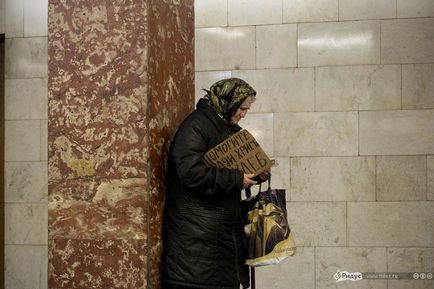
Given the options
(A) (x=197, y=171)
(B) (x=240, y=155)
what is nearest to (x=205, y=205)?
(A) (x=197, y=171)

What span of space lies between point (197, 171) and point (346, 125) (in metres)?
2.83

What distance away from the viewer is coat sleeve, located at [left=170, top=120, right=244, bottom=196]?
316cm

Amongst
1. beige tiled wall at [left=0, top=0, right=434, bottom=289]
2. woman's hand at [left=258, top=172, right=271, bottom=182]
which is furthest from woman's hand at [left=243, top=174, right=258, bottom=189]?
beige tiled wall at [left=0, top=0, right=434, bottom=289]

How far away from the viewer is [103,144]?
3.22 m

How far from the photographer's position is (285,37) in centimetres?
573

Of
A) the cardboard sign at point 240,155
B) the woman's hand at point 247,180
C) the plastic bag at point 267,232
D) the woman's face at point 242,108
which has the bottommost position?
the plastic bag at point 267,232

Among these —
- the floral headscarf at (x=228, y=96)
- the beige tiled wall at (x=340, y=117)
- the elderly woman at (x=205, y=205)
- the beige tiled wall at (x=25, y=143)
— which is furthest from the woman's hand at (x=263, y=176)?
the beige tiled wall at (x=25, y=143)

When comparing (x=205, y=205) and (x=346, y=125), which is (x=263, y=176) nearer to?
(x=205, y=205)

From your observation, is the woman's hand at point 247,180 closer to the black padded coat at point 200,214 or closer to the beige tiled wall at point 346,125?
the black padded coat at point 200,214

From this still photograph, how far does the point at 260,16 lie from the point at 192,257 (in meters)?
3.28

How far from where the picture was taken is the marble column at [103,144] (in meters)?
3.19

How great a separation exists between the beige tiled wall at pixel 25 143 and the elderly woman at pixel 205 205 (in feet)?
10.4

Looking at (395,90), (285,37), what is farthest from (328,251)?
(285,37)

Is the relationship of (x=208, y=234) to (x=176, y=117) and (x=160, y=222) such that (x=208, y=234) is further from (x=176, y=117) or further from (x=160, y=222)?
(x=176, y=117)
